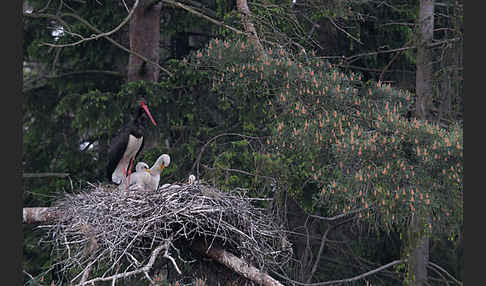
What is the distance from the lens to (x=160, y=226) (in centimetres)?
477

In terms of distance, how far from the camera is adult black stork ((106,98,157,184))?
675cm

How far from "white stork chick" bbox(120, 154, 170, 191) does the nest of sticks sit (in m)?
0.76

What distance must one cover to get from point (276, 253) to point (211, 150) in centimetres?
328

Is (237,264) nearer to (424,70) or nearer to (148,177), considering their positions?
(148,177)

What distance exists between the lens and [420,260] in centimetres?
829

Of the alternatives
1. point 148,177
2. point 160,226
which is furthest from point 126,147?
point 160,226

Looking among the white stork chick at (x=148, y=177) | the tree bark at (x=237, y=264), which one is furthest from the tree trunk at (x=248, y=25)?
the tree bark at (x=237, y=264)

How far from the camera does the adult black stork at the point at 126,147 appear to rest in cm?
675

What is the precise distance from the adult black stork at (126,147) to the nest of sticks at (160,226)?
1389 mm

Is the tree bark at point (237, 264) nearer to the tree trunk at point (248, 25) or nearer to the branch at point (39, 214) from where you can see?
the branch at point (39, 214)

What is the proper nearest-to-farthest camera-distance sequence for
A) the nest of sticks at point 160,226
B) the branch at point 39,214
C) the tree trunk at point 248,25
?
the nest of sticks at point 160,226, the branch at point 39,214, the tree trunk at point 248,25

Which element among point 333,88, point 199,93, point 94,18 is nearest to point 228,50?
point 333,88

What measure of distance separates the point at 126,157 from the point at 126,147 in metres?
0.17

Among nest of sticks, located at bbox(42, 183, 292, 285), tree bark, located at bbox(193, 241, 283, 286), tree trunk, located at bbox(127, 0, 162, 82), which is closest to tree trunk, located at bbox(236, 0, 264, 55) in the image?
tree trunk, located at bbox(127, 0, 162, 82)
